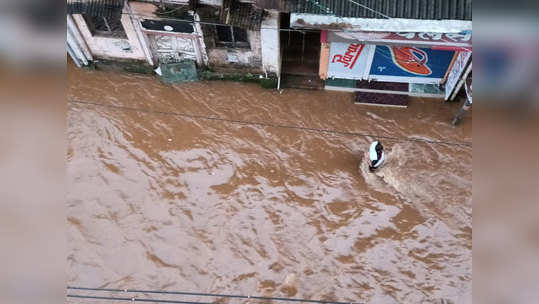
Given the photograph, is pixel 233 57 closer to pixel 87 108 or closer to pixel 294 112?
pixel 294 112

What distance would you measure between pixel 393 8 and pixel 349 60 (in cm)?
273

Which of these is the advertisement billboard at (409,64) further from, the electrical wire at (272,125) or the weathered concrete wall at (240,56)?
the weathered concrete wall at (240,56)

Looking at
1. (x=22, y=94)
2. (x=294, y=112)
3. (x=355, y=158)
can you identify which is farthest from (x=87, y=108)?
(x=22, y=94)

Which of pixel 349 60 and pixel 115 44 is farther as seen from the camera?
pixel 115 44

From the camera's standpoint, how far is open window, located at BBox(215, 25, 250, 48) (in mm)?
12695

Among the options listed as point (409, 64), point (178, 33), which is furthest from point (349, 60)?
point (178, 33)

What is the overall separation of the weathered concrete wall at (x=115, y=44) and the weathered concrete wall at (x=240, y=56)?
99.7 inches

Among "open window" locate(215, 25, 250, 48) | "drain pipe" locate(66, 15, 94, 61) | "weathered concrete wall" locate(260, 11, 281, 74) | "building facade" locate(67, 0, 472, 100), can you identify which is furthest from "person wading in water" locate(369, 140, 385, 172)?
"drain pipe" locate(66, 15, 94, 61)

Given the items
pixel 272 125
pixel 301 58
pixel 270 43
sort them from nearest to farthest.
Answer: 1. pixel 270 43
2. pixel 272 125
3. pixel 301 58

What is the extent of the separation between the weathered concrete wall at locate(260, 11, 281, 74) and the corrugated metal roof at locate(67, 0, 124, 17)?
425cm

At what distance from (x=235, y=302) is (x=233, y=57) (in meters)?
7.92

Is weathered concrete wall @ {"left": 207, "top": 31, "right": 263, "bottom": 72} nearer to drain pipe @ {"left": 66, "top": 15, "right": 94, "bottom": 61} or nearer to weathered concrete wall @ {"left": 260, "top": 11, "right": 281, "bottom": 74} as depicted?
weathered concrete wall @ {"left": 260, "top": 11, "right": 281, "bottom": 74}

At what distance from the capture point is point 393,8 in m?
10.8

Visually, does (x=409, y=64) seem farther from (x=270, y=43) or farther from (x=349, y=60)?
(x=270, y=43)
